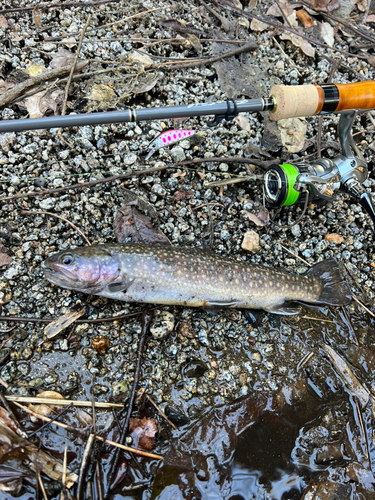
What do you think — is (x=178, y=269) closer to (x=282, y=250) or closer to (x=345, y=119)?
(x=282, y=250)

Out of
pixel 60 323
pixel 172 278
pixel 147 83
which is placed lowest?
pixel 60 323

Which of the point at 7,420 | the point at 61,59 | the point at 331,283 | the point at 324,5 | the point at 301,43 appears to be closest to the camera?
the point at 7,420

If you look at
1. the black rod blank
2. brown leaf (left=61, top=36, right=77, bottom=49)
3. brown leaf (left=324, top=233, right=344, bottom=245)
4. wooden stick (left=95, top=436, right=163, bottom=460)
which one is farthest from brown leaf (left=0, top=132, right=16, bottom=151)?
brown leaf (left=324, top=233, right=344, bottom=245)

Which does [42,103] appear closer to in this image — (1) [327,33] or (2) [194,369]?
(2) [194,369]

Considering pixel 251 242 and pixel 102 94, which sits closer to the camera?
pixel 251 242

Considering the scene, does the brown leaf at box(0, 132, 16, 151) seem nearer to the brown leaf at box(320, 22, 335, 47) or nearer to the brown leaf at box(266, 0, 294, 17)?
the brown leaf at box(266, 0, 294, 17)

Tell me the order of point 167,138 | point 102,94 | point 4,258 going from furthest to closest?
point 102,94
point 167,138
point 4,258

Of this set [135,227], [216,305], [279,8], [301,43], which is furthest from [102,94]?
[279,8]

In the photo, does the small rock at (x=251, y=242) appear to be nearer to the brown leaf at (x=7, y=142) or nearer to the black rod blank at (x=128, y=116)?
the black rod blank at (x=128, y=116)

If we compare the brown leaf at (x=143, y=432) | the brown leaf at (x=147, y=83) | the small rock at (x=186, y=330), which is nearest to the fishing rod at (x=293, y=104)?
the brown leaf at (x=147, y=83)
